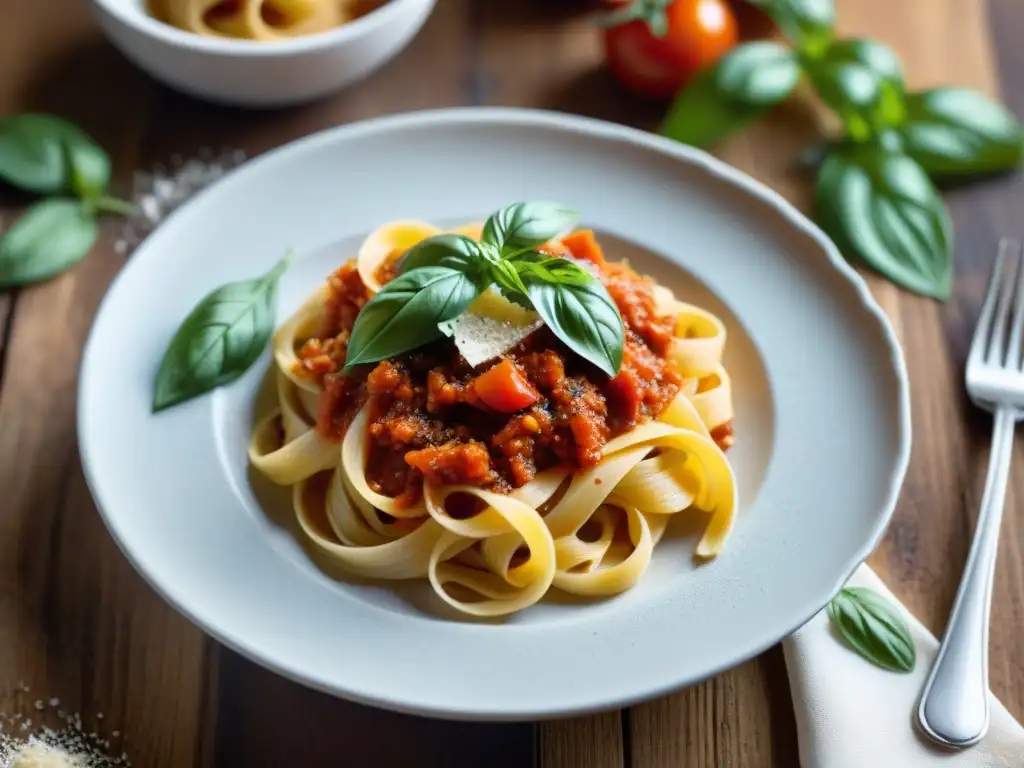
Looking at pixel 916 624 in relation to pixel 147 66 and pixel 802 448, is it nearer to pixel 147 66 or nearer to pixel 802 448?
pixel 802 448

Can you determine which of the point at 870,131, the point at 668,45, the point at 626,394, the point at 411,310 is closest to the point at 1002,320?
the point at 870,131

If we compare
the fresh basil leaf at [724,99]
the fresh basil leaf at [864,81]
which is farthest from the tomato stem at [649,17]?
the fresh basil leaf at [864,81]

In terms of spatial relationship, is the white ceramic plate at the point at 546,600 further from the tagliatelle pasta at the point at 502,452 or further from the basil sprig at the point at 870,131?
the basil sprig at the point at 870,131

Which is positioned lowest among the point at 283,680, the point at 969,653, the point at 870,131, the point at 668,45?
the point at 283,680

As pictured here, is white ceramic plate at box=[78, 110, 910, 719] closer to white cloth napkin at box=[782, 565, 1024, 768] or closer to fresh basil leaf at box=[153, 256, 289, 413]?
fresh basil leaf at box=[153, 256, 289, 413]

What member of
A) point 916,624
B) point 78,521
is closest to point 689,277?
point 916,624

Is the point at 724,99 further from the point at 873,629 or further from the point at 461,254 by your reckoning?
the point at 873,629
